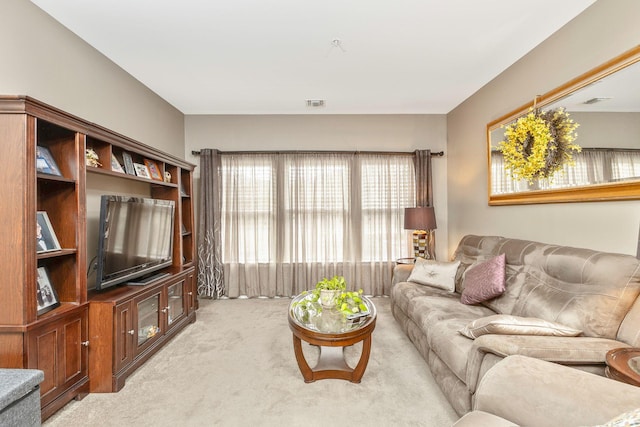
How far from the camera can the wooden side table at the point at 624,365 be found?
42.7 inches

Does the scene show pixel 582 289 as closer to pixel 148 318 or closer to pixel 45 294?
pixel 148 318

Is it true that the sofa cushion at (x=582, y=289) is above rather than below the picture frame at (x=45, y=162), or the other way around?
below

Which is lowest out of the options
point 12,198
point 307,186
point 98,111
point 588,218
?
point 588,218

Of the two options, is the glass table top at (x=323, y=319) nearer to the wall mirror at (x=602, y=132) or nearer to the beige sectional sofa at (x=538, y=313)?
the beige sectional sofa at (x=538, y=313)

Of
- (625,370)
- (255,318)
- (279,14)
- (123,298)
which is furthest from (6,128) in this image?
(625,370)

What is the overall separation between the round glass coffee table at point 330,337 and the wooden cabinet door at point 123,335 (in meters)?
Result: 1.27

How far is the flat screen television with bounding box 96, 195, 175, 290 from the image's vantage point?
2.13 meters

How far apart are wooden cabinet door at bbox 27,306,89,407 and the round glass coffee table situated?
1.46m

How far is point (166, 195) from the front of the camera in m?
3.25

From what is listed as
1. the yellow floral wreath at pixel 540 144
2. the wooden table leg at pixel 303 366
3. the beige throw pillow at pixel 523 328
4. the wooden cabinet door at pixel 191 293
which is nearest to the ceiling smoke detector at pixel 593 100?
the yellow floral wreath at pixel 540 144

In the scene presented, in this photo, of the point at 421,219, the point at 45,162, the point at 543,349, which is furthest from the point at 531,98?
the point at 45,162

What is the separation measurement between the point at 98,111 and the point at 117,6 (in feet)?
3.30

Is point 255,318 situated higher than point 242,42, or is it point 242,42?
point 242,42

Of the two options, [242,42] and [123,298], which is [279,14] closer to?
[242,42]
